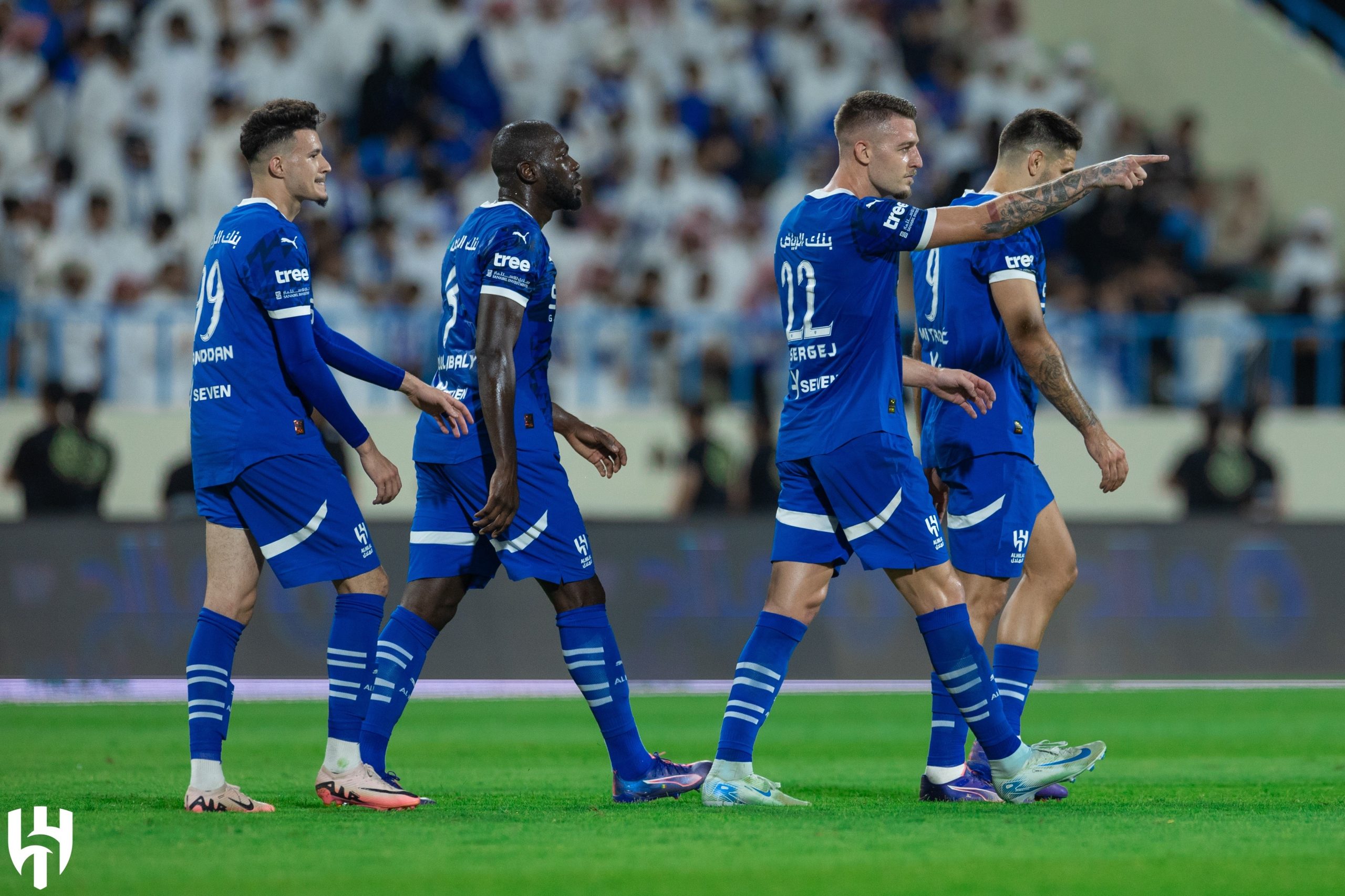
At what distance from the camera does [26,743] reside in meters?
8.97

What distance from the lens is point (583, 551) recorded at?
6.57 meters

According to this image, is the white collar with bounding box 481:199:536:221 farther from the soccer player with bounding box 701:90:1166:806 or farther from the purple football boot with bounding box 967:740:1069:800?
the purple football boot with bounding box 967:740:1069:800

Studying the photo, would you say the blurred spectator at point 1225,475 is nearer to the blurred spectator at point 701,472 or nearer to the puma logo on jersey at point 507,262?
the blurred spectator at point 701,472

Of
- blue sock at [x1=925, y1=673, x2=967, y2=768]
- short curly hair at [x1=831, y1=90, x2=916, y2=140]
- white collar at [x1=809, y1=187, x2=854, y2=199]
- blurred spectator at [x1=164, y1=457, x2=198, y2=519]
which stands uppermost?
short curly hair at [x1=831, y1=90, x2=916, y2=140]

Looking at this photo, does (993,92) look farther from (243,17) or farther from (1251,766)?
(1251,766)

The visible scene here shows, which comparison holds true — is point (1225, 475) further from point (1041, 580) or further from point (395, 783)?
point (395, 783)

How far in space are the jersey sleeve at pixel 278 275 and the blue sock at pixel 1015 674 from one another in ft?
9.60

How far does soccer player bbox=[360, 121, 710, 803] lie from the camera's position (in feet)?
21.1

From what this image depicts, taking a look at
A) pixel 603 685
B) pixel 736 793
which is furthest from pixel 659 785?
pixel 603 685

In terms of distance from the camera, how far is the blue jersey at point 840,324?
6.35 metres

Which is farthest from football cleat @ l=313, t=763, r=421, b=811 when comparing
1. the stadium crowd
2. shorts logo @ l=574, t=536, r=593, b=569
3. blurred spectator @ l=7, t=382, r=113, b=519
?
the stadium crowd

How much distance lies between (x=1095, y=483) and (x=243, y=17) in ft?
30.0

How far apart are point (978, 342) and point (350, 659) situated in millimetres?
2651

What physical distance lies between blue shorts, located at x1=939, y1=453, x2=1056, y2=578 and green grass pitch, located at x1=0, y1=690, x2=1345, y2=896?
3.10ft
